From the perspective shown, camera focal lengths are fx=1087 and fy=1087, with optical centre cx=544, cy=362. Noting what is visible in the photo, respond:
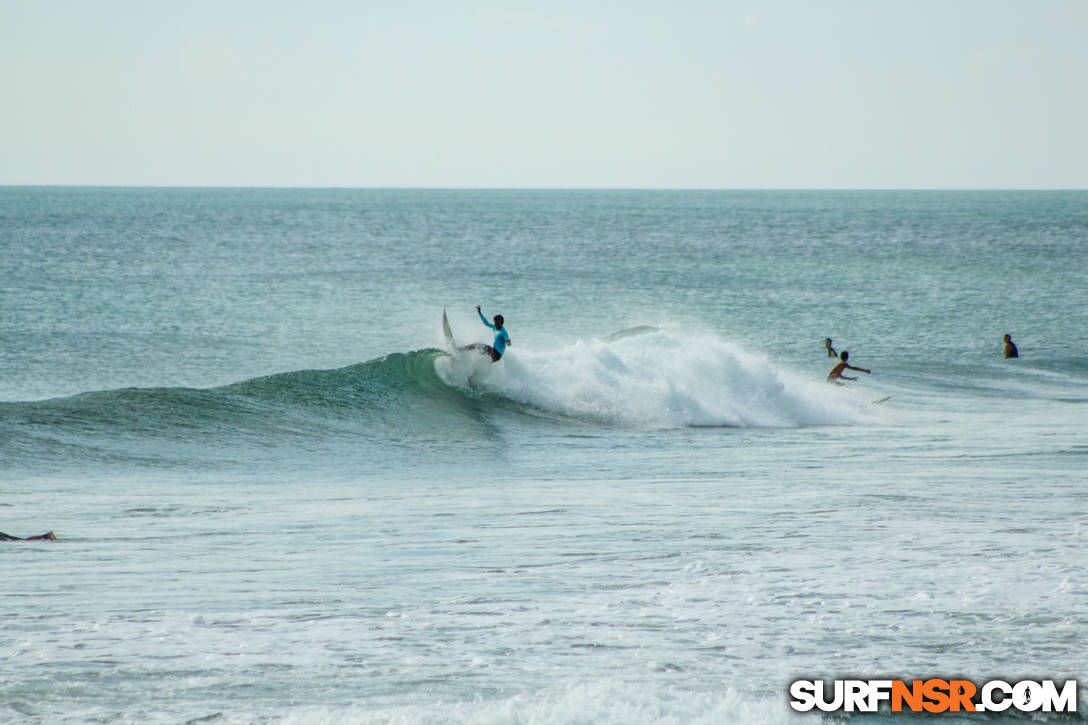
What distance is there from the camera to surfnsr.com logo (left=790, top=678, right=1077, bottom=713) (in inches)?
239

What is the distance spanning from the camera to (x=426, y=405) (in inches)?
736

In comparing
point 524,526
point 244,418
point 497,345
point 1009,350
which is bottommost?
point 1009,350

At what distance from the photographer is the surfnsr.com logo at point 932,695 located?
19.9 ft

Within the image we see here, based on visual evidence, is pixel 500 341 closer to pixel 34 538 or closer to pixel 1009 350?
pixel 34 538

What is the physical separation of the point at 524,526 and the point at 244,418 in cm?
730

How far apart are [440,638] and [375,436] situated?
9523mm


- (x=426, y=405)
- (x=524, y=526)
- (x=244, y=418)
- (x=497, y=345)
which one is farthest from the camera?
(x=497, y=345)

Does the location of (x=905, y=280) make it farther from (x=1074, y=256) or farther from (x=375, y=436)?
(x=375, y=436)

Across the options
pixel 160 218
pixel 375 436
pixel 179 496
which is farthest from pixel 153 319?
pixel 160 218

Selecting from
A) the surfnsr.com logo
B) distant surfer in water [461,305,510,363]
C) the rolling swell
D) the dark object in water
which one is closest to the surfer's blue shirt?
distant surfer in water [461,305,510,363]

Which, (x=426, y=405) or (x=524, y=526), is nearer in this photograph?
(x=524, y=526)

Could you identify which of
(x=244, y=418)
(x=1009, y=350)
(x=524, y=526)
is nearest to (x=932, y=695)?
(x=524, y=526)

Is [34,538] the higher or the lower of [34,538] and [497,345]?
the lower

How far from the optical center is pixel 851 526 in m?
10.3
